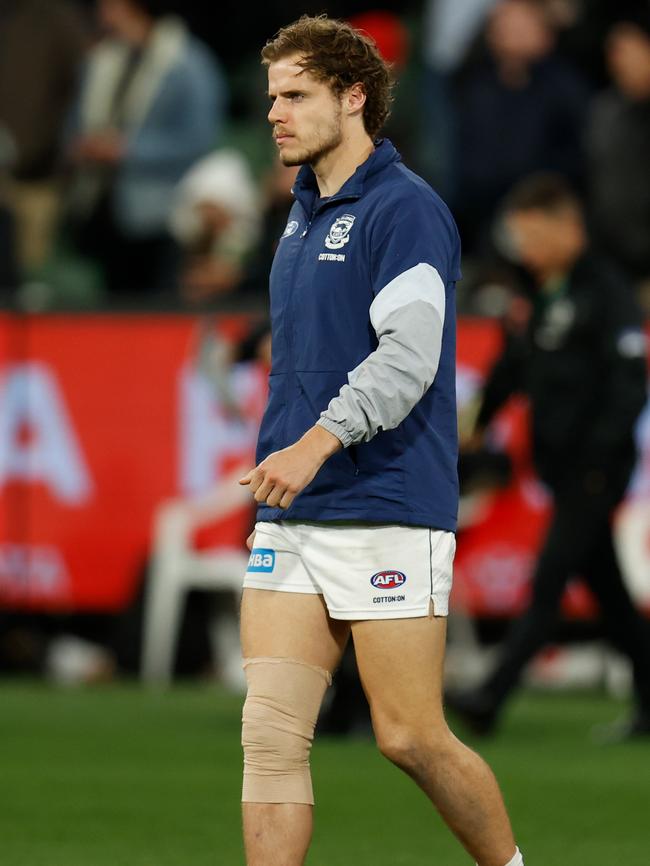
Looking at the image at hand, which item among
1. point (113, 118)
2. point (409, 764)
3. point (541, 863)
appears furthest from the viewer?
point (113, 118)

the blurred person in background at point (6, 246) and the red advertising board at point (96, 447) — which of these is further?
the blurred person in background at point (6, 246)

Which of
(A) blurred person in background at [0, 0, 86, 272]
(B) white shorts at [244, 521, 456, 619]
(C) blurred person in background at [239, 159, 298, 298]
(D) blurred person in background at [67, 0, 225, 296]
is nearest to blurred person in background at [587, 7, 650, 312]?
(C) blurred person in background at [239, 159, 298, 298]

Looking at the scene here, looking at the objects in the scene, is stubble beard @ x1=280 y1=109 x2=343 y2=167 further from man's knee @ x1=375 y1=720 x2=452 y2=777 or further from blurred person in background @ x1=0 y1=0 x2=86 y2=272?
blurred person in background @ x1=0 y1=0 x2=86 y2=272

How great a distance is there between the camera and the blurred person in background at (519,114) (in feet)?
49.4

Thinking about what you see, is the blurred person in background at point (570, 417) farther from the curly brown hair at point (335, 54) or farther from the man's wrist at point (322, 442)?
the man's wrist at point (322, 442)

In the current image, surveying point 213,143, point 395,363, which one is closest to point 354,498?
point 395,363

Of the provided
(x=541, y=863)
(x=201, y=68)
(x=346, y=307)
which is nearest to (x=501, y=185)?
(x=201, y=68)

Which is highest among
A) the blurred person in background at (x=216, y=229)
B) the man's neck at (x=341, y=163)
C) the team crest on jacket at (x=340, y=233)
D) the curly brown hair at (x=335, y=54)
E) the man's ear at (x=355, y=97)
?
the curly brown hair at (x=335, y=54)

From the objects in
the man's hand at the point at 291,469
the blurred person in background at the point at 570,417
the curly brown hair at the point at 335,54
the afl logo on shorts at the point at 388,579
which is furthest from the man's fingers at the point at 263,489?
the blurred person in background at the point at 570,417

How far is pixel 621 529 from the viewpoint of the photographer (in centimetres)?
1273

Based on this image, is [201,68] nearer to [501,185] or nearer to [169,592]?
[501,185]

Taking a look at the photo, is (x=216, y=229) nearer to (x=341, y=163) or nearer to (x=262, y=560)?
(x=341, y=163)

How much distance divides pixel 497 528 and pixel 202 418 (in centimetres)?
201

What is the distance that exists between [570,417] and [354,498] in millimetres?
5160
